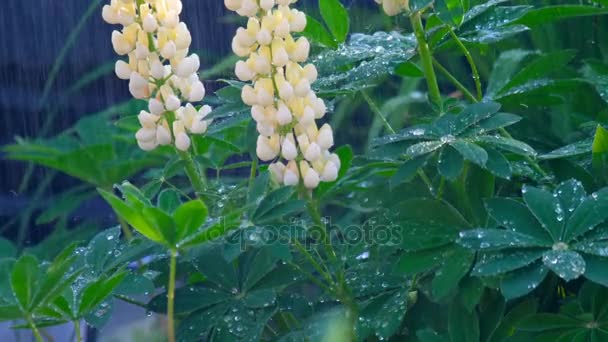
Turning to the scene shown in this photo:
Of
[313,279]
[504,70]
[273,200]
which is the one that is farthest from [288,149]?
[504,70]

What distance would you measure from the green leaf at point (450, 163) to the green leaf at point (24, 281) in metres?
0.46

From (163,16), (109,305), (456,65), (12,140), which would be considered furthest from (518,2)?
(12,140)

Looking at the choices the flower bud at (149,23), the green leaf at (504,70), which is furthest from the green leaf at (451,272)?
the flower bud at (149,23)

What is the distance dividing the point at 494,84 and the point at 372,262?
468 mm

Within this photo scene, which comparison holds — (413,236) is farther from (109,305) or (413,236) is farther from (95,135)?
(95,135)

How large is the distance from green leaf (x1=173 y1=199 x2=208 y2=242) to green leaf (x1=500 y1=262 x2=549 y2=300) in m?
0.32

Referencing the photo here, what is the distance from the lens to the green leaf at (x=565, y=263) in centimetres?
96

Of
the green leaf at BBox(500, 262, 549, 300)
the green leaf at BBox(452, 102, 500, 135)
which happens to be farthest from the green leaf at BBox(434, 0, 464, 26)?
the green leaf at BBox(500, 262, 549, 300)

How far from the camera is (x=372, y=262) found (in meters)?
1.27

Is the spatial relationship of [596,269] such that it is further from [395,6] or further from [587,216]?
[395,6]

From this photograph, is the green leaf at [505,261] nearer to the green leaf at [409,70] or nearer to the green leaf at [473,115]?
the green leaf at [473,115]

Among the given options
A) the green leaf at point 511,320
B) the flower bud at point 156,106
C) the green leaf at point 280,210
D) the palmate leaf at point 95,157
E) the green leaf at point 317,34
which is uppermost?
the green leaf at point 317,34

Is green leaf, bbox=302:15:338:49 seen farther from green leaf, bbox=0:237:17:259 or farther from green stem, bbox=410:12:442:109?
green leaf, bbox=0:237:17:259

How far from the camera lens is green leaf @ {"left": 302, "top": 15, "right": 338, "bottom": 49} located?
1.32 meters
